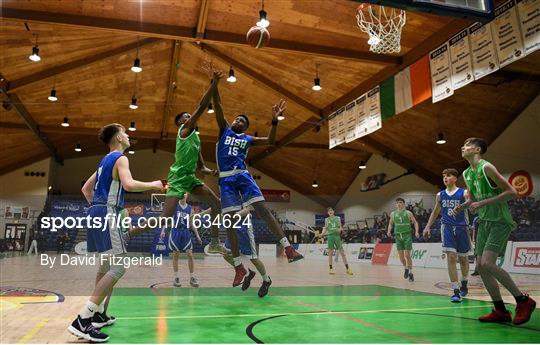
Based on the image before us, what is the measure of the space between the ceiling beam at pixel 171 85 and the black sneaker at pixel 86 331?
44.2 feet

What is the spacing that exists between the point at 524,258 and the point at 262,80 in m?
10.7

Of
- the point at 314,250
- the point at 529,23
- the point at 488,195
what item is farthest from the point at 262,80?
the point at 488,195

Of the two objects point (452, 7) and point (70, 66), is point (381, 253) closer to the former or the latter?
point (452, 7)

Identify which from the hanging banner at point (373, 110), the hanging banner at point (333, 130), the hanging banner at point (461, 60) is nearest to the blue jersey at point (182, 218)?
the hanging banner at point (461, 60)

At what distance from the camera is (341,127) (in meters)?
16.3

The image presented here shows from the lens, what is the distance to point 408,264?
33.0 feet

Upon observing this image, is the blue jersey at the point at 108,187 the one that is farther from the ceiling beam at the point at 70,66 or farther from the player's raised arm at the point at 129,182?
the ceiling beam at the point at 70,66

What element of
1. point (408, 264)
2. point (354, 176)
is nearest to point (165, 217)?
point (408, 264)

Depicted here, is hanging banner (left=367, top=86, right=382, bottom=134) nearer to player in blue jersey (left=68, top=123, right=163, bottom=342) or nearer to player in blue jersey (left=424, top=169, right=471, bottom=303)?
player in blue jersey (left=424, top=169, right=471, bottom=303)

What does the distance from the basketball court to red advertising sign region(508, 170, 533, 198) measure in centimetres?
6

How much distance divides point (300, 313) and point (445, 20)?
9.66 m

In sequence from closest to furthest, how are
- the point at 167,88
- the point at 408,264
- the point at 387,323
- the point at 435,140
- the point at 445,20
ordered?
the point at 387,323
the point at 408,264
the point at 445,20
the point at 167,88
the point at 435,140

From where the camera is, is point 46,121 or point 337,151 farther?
point 337,151

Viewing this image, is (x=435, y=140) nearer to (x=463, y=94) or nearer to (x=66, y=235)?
(x=463, y=94)
